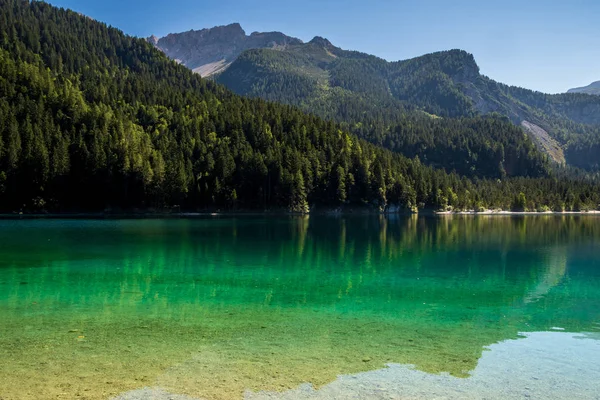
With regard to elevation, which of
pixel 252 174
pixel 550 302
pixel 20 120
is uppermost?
pixel 20 120

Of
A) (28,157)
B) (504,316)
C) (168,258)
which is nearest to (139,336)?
(504,316)

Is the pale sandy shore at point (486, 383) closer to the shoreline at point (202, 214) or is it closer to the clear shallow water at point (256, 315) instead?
the clear shallow water at point (256, 315)

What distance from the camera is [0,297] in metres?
24.4

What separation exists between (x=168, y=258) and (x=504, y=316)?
28.9m

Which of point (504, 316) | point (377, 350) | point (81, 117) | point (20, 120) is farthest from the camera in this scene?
point (81, 117)

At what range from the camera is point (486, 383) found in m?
13.9

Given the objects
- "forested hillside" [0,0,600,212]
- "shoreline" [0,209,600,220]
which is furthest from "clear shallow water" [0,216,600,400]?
"forested hillside" [0,0,600,212]

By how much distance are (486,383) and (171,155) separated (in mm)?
137366

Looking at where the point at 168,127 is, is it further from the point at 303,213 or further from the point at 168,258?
the point at 168,258

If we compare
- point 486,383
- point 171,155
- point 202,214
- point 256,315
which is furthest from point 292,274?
point 171,155

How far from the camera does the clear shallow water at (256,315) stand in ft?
46.7

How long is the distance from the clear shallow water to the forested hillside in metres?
82.4

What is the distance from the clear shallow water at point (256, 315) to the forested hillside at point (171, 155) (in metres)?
82.4

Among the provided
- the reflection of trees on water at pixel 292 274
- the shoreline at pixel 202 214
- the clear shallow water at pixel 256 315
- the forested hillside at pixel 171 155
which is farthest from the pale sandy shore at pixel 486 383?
the forested hillside at pixel 171 155
